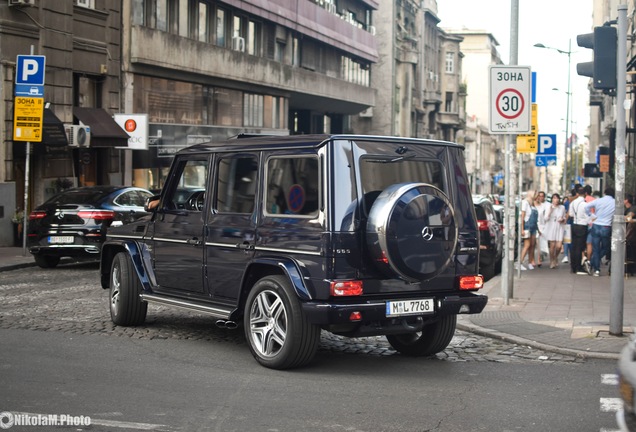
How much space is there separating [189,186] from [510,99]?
5799mm

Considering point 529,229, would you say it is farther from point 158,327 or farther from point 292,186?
point 292,186

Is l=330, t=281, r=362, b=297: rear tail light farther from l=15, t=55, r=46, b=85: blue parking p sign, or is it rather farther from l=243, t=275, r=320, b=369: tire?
l=15, t=55, r=46, b=85: blue parking p sign

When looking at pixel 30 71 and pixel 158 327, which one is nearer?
pixel 158 327

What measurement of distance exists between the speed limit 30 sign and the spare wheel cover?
19.3ft

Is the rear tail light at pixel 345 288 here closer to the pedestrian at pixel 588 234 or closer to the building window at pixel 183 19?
the pedestrian at pixel 588 234

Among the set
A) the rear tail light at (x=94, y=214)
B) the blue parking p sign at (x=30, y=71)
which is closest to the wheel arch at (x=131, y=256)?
the rear tail light at (x=94, y=214)

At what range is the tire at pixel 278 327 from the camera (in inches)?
319

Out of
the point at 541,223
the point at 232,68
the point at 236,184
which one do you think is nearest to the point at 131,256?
the point at 236,184

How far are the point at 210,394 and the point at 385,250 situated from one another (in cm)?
185

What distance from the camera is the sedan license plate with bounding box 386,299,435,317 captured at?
26.9 ft

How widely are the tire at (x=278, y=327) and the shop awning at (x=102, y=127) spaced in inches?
849

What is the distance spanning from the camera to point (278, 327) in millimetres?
8328

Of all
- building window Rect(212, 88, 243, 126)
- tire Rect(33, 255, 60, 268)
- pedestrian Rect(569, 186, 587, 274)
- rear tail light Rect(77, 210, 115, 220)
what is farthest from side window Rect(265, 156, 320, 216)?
building window Rect(212, 88, 243, 126)

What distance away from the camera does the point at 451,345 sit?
10.2 meters
